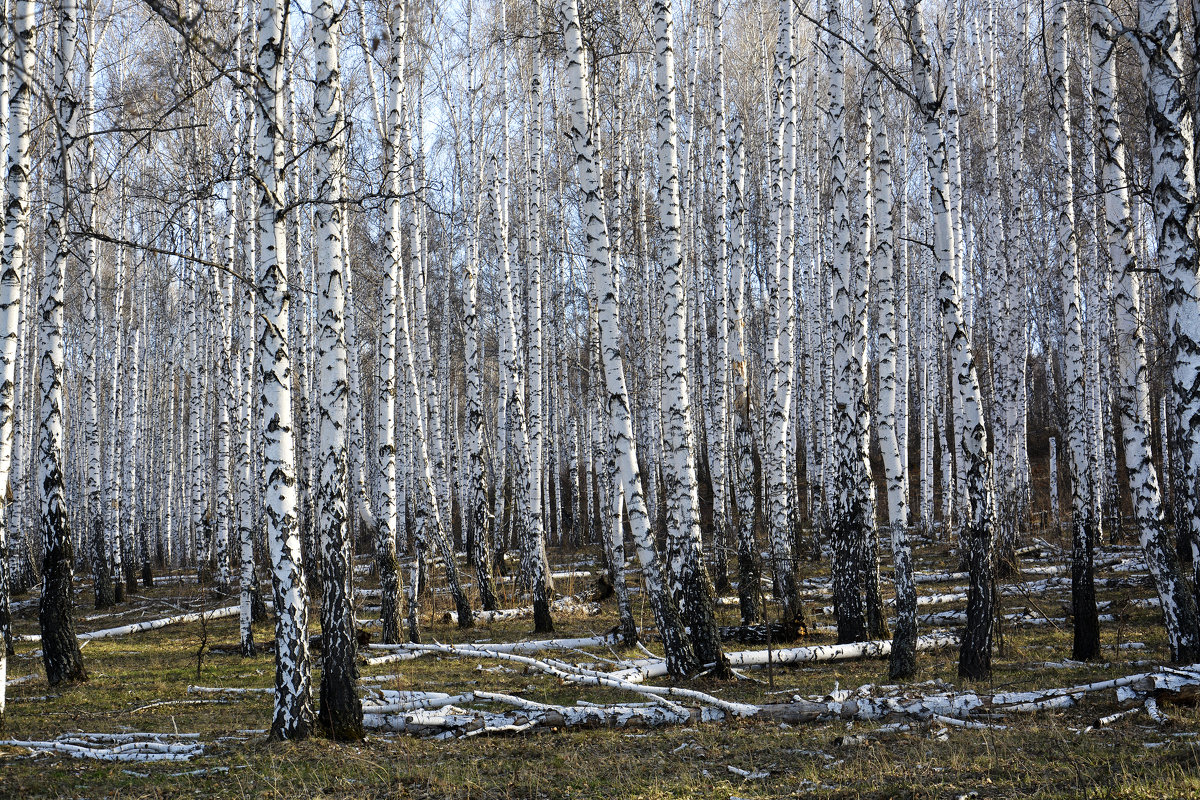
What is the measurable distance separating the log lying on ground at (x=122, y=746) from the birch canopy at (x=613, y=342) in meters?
0.08

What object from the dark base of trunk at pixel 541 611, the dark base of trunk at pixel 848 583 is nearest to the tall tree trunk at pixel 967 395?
the dark base of trunk at pixel 848 583

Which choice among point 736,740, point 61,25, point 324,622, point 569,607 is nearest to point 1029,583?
point 569,607

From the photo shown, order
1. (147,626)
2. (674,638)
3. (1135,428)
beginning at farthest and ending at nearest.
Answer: (147,626) < (674,638) < (1135,428)

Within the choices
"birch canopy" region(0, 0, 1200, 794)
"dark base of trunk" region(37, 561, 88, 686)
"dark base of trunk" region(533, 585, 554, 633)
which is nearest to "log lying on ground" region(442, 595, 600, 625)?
"birch canopy" region(0, 0, 1200, 794)

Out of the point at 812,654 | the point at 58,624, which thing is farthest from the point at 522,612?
the point at 58,624

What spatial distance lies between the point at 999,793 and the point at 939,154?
5372 mm

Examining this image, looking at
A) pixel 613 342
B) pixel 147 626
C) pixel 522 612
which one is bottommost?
pixel 522 612

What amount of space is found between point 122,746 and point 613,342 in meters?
5.37

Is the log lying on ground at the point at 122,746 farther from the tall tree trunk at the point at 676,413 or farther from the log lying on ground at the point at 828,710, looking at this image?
the tall tree trunk at the point at 676,413

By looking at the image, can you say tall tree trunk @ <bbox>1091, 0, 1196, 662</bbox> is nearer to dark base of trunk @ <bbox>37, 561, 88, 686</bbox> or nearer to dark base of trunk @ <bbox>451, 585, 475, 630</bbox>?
dark base of trunk @ <bbox>451, 585, 475, 630</bbox>

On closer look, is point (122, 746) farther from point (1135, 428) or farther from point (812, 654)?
point (1135, 428)

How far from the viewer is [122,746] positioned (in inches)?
251

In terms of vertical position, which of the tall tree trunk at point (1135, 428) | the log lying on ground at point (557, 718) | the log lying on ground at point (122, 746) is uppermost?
the tall tree trunk at point (1135, 428)

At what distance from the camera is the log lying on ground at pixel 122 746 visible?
20.4 ft
